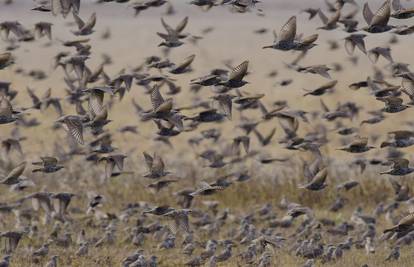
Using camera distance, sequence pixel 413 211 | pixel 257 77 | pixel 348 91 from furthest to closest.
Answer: pixel 257 77 → pixel 348 91 → pixel 413 211

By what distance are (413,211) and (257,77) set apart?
86.1 ft

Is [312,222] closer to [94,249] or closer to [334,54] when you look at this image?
[94,249]

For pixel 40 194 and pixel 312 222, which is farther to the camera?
pixel 312 222

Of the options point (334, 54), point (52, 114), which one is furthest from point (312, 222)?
point (334, 54)

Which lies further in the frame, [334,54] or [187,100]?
[334,54]

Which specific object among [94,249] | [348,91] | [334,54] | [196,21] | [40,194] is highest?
[40,194]

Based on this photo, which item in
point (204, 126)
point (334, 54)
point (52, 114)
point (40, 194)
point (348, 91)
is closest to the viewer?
point (40, 194)

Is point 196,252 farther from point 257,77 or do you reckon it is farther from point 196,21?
point 196,21

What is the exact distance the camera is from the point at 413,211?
12.5 metres

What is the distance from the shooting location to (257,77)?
38.6m

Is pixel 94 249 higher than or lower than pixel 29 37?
lower

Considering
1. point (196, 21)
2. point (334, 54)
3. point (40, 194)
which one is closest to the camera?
point (40, 194)

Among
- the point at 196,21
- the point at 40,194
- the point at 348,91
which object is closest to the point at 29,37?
the point at 40,194

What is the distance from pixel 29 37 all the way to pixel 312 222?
13.4 feet
